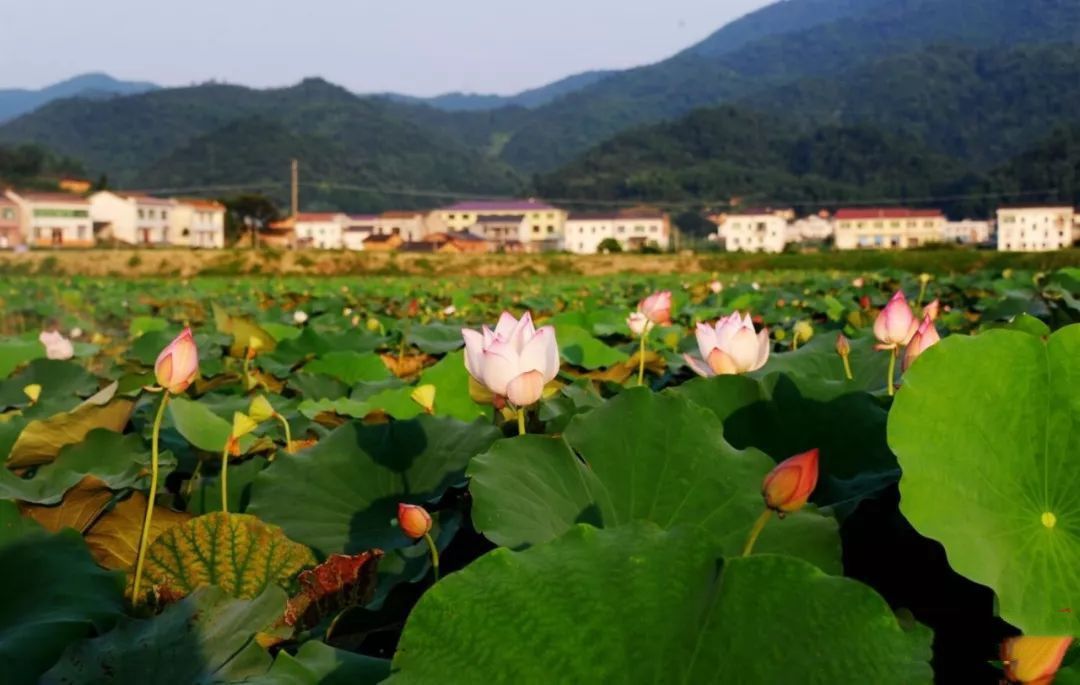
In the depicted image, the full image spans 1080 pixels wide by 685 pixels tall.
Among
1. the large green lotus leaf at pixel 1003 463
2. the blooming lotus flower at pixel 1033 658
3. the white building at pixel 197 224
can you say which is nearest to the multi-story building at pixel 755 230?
the white building at pixel 197 224

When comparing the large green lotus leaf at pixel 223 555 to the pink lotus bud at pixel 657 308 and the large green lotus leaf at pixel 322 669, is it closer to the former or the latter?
the large green lotus leaf at pixel 322 669

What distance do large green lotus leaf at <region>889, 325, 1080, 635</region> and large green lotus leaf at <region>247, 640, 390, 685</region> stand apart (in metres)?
0.38

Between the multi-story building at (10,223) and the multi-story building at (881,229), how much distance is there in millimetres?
58555

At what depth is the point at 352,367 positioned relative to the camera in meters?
2.64

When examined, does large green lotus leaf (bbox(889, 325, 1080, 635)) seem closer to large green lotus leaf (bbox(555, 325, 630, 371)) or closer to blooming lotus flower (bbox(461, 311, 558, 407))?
blooming lotus flower (bbox(461, 311, 558, 407))

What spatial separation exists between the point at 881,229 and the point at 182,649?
8380 centimetres

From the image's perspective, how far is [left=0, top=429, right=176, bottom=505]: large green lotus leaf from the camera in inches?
48.3

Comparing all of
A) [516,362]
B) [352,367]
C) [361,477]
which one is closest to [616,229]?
[352,367]

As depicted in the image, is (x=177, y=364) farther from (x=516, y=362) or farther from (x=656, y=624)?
(x=656, y=624)

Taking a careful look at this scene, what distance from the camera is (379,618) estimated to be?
0.83 m

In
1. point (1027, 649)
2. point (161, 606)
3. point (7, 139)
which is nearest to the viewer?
point (1027, 649)

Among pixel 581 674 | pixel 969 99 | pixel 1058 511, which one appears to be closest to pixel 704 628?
pixel 581 674

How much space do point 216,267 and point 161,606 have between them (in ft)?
96.5

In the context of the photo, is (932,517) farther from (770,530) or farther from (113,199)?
(113,199)
